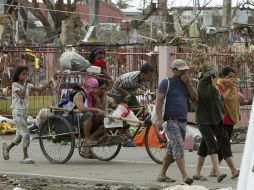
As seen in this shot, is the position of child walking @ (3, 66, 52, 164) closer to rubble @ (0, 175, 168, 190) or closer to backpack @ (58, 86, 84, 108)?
backpack @ (58, 86, 84, 108)

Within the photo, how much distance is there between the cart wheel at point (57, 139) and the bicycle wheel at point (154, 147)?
4.21 feet

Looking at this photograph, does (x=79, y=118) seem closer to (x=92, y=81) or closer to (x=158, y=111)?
(x=92, y=81)

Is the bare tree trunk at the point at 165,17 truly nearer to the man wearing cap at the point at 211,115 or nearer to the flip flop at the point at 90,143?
the flip flop at the point at 90,143

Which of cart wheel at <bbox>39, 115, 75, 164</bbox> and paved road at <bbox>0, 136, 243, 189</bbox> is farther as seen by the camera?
cart wheel at <bbox>39, 115, 75, 164</bbox>

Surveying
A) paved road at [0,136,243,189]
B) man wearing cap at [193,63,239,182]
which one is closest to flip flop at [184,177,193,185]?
paved road at [0,136,243,189]

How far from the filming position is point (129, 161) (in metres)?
12.9

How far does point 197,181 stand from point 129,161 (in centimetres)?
286

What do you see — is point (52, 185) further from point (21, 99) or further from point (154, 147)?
point (154, 147)

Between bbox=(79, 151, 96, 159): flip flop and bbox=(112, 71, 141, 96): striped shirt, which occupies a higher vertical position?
bbox=(112, 71, 141, 96): striped shirt

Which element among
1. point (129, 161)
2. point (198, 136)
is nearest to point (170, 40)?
point (198, 136)

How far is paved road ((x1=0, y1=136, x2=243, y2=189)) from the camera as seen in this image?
1040 centimetres

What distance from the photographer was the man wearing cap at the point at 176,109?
9.67 m

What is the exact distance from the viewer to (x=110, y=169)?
11.7 m

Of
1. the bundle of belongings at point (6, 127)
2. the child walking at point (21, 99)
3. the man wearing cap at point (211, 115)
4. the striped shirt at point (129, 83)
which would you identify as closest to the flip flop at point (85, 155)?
the child walking at point (21, 99)
